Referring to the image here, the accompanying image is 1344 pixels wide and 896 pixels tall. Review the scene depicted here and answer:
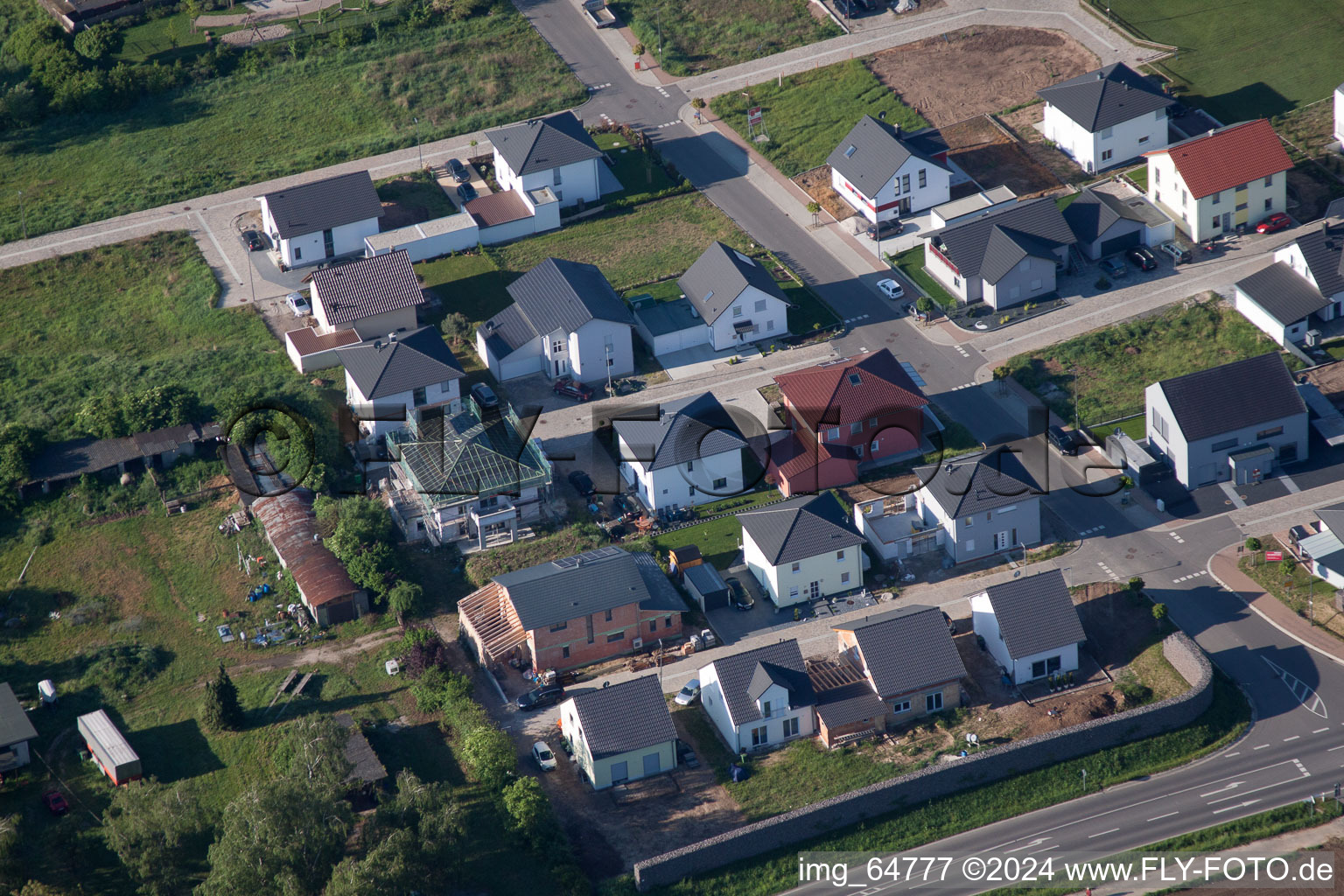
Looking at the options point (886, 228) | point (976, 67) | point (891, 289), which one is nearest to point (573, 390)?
point (891, 289)

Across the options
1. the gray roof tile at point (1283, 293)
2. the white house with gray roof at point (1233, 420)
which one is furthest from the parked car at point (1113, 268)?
the white house with gray roof at point (1233, 420)

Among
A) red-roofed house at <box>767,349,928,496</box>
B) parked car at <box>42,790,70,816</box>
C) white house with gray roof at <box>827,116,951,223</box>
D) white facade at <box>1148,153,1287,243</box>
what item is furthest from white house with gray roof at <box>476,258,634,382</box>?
parked car at <box>42,790,70,816</box>

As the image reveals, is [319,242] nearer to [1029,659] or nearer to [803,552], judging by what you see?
[803,552]

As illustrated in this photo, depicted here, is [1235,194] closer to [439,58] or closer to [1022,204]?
[1022,204]

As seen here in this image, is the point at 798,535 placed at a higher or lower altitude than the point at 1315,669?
higher

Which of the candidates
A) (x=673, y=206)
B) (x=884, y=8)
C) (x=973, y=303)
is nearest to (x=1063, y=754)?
(x=973, y=303)

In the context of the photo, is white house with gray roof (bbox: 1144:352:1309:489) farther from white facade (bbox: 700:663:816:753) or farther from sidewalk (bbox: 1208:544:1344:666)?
white facade (bbox: 700:663:816:753)
